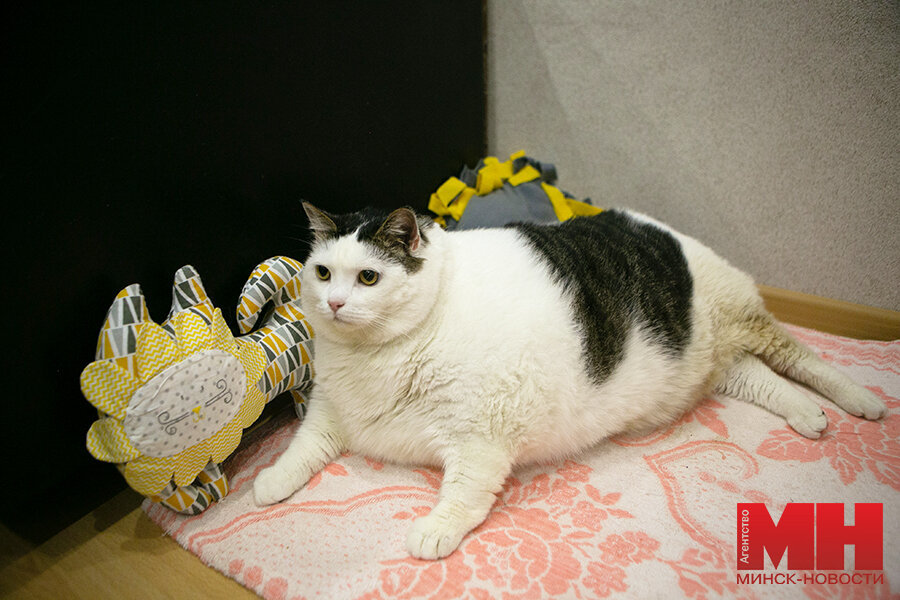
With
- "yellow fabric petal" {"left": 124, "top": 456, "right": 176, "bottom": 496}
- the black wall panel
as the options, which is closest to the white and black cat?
"yellow fabric petal" {"left": 124, "top": 456, "right": 176, "bottom": 496}

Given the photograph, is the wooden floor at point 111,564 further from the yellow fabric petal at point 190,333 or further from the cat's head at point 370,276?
the cat's head at point 370,276

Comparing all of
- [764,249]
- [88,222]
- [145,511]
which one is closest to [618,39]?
[764,249]

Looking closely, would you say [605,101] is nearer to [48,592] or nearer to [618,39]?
[618,39]

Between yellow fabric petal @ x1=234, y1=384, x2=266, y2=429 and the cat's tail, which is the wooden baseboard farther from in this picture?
yellow fabric petal @ x1=234, y1=384, x2=266, y2=429

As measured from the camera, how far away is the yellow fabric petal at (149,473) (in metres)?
1.10

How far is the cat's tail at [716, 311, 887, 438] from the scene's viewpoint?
141 cm

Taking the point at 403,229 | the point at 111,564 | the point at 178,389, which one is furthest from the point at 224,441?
the point at 403,229

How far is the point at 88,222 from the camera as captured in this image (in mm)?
1092

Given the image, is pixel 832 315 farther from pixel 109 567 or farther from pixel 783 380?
pixel 109 567

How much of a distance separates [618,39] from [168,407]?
1.93 m

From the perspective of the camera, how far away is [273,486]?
1244 millimetres

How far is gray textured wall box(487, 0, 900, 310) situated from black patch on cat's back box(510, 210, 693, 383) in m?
0.56

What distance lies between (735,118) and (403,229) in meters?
1.37

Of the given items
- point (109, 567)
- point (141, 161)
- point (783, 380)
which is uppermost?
point (141, 161)
